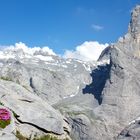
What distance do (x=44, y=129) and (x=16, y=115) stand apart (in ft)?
9.86

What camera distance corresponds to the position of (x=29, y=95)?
41.9 meters

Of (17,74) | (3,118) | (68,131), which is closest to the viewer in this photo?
(3,118)

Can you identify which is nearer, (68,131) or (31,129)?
(31,129)

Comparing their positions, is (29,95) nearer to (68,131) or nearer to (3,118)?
(68,131)

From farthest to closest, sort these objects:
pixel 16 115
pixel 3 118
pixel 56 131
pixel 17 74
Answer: pixel 17 74 < pixel 56 131 < pixel 16 115 < pixel 3 118

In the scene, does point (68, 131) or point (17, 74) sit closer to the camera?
point (68, 131)

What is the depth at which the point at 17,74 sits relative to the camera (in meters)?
57.2

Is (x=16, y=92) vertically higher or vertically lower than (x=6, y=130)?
higher

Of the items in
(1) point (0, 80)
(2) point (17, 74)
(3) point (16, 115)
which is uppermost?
(2) point (17, 74)

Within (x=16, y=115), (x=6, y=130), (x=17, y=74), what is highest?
(x=17, y=74)

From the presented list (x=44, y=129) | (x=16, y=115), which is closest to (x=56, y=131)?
(x=44, y=129)

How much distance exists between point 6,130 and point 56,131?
23.1 feet

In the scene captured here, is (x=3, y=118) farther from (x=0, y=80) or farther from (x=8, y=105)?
(x=0, y=80)

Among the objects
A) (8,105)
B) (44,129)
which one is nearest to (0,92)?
(8,105)
